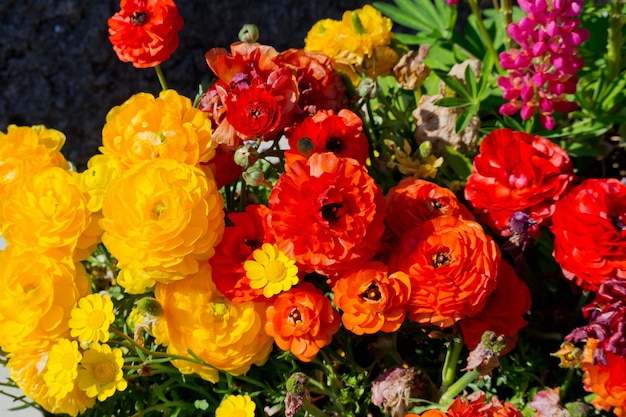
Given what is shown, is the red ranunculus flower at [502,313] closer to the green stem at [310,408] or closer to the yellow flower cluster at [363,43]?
the green stem at [310,408]

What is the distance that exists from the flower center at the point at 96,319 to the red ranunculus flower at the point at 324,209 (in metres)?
0.23

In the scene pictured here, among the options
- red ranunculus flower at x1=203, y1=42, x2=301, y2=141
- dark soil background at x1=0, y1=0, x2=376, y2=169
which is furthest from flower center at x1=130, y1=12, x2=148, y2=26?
dark soil background at x1=0, y1=0, x2=376, y2=169

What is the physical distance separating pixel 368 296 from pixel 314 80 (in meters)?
0.30

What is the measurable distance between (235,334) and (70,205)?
0.26 meters

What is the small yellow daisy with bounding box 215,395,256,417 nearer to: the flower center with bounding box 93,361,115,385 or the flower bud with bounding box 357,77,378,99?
the flower center with bounding box 93,361,115,385

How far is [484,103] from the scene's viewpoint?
126 cm

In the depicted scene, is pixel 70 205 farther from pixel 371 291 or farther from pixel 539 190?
pixel 539 190

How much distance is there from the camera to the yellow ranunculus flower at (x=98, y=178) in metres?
0.94

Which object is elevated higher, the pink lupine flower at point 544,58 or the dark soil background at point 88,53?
the pink lupine flower at point 544,58

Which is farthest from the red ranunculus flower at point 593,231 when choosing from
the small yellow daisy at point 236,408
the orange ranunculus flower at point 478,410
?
the small yellow daisy at point 236,408

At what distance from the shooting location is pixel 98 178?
37.1 inches

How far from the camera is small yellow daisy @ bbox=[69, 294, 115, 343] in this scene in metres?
0.88

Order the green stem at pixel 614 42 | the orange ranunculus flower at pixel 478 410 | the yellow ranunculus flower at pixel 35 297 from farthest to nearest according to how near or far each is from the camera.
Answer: the green stem at pixel 614 42 → the yellow ranunculus flower at pixel 35 297 → the orange ranunculus flower at pixel 478 410

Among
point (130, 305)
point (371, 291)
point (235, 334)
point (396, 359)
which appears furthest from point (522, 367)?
point (130, 305)
